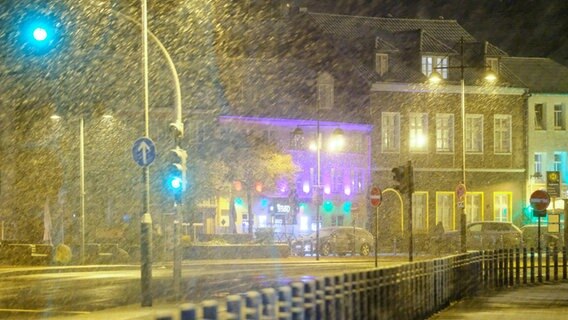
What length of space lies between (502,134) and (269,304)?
65.3m

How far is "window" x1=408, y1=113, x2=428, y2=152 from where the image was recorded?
7331cm

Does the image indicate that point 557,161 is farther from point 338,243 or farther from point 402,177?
point 402,177

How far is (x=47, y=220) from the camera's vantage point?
193ft

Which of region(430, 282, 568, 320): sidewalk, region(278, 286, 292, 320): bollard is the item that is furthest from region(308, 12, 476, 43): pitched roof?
region(278, 286, 292, 320): bollard

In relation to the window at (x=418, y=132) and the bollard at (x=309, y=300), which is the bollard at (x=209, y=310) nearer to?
the bollard at (x=309, y=300)

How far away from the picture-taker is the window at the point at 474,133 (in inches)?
2940

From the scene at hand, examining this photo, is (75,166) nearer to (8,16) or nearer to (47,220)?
(47,220)

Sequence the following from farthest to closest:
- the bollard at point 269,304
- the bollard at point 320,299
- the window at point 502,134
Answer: the window at point 502,134 → the bollard at point 320,299 → the bollard at point 269,304

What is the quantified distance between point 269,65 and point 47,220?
21.0 metres

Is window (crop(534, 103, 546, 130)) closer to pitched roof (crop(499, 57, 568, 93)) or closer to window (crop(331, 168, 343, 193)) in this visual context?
pitched roof (crop(499, 57, 568, 93))

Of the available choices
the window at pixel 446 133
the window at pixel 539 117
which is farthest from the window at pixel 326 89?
the window at pixel 539 117

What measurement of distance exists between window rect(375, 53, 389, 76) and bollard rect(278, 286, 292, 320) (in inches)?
2416

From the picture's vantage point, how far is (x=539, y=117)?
250 ft

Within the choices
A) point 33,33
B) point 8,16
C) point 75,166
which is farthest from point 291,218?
point 33,33
